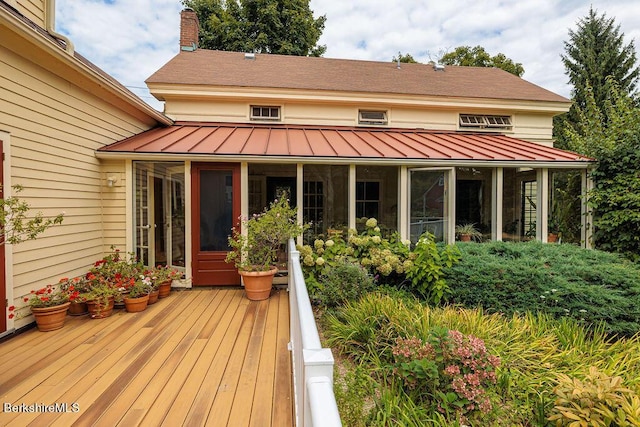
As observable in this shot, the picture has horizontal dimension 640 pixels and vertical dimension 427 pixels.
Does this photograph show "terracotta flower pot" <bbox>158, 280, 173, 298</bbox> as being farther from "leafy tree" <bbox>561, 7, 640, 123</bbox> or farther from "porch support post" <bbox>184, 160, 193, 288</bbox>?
"leafy tree" <bbox>561, 7, 640, 123</bbox>

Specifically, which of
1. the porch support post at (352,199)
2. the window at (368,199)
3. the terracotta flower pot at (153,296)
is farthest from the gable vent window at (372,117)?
the terracotta flower pot at (153,296)

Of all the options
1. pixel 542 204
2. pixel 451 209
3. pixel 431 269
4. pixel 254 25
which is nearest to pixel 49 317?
pixel 431 269

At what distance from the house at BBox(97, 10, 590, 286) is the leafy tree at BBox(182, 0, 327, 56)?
8283mm

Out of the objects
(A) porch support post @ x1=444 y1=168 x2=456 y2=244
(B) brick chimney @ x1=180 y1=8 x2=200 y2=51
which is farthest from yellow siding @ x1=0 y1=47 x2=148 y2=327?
(A) porch support post @ x1=444 y1=168 x2=456 y2=244

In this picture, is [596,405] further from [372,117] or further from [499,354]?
[372,117]

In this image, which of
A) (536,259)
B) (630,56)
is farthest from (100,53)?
(630,56)

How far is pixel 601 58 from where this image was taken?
15.3 metres

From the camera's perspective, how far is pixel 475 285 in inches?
178

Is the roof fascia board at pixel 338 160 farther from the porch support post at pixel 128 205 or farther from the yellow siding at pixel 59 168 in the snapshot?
the yellow siding at pixel 59 168

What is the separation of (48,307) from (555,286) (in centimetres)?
664

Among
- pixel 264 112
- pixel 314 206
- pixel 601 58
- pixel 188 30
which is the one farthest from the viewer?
pixel 601 58

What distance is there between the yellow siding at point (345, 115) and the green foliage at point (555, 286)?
15.3 feet

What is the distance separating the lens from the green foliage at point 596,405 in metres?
1.93

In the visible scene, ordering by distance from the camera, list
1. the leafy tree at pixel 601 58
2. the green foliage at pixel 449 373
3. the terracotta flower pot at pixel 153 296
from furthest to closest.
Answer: the leafy tree at pixel 601 58, the terracotta flower pot at pixel 153 296, the green foliage at pixel 449 373
